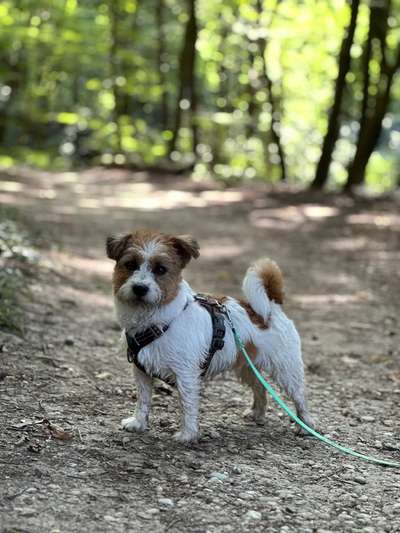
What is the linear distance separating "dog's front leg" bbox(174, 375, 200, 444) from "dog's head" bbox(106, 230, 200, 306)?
0.55 m

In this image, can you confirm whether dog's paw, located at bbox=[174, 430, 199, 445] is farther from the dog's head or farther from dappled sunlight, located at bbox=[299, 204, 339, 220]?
dappled sunlight, located at bbox=[299, 204, 339, 220]

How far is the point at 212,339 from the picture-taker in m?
4.91

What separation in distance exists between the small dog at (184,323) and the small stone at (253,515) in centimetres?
96

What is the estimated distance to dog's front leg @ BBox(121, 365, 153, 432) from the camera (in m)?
4.96

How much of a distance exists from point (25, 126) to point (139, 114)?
30.9 ft

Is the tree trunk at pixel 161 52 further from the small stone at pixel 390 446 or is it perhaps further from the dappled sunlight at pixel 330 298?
the small stone at pixel 390 446

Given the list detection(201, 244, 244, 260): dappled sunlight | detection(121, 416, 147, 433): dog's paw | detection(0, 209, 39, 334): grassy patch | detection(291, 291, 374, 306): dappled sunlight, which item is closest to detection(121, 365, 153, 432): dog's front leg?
detection(121, 416, 147, 433): dog's paw

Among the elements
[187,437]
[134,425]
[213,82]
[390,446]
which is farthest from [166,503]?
[213,82]

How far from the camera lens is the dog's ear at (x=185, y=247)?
4.68 m

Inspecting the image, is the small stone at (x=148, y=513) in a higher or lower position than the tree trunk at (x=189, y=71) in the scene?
lower

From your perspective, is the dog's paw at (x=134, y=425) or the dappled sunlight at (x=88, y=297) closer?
the dog's paw at (x=134, y=425)

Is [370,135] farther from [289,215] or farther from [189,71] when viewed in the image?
[189,71]

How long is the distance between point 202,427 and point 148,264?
1.43m

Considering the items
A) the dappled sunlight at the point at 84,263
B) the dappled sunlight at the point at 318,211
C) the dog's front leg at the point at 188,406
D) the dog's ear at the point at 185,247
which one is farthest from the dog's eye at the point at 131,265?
the dappled sunlight at the point at 318,211
